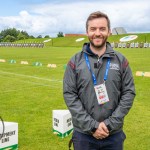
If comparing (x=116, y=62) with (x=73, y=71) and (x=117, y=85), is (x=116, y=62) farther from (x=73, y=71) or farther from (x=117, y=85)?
(x=73, y=71)

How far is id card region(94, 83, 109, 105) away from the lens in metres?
3.38

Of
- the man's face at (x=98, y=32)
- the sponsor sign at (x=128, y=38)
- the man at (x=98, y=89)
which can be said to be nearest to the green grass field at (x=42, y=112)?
the man at (x=98, y=89)

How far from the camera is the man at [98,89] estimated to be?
339 cm

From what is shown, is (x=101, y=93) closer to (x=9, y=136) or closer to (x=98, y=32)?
(x=98, y=32)

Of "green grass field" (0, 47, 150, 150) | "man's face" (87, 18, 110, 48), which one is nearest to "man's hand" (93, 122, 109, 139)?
"man's face" (87, 18, 110, 48)

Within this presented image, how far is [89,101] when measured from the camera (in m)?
3.43

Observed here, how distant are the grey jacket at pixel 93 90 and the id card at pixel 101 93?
0.04 metres

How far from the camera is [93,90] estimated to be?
341 centimetres

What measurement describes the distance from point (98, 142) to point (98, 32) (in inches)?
44.9

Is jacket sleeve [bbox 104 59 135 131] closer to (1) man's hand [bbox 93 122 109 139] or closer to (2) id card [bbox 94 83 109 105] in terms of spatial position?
(1) man's hand [bbox 93 122 109 139]

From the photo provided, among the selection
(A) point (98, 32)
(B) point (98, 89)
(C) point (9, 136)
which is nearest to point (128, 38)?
(C) point (9, 136)

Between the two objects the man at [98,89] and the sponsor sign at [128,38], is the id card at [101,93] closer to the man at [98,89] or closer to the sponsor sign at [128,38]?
the man at [98,89]

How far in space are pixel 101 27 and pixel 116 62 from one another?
397 millimetres

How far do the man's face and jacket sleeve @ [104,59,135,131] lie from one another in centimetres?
34
